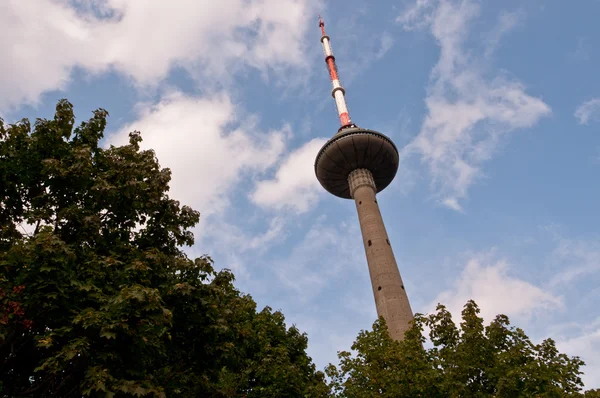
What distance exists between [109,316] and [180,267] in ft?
9.97

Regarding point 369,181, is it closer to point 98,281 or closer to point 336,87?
point 336,87

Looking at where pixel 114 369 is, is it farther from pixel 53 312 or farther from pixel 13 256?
pixel 13 256

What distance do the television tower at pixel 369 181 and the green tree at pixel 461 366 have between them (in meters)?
16.5

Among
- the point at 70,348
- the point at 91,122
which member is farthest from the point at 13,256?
the point at 91,122

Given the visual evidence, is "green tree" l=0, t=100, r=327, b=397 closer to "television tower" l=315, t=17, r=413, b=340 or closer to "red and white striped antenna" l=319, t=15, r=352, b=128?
"television tower" l=315, t=17, r=413, b=340

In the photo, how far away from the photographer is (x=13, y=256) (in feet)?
32.8

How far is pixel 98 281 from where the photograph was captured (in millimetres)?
10719

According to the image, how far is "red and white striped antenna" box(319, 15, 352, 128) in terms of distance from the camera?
2079 inches

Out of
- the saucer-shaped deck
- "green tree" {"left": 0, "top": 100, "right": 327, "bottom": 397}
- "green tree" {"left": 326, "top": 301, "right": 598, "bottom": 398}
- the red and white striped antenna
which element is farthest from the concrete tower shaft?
"green tree" {"left": 0, "top": 100, "right": 327, "bottom": 397}

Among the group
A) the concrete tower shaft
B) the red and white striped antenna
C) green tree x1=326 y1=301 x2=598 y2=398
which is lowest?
green tree x1=326 y1=301 x2=598 y2=398

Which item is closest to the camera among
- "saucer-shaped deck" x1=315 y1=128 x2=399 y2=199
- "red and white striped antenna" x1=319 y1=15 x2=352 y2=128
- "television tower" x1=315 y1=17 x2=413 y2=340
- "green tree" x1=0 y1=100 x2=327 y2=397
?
"green tree" x1=0 y1=100 x2=327 y2=397

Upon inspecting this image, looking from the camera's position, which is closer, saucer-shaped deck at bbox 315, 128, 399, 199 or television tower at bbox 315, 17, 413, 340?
television tower at bbox 315, 17, 413, 340

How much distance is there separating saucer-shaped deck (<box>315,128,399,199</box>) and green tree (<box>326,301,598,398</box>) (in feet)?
97.7

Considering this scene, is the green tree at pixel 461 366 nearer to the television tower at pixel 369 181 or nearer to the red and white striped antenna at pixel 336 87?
the television tower at pixel 369 181
